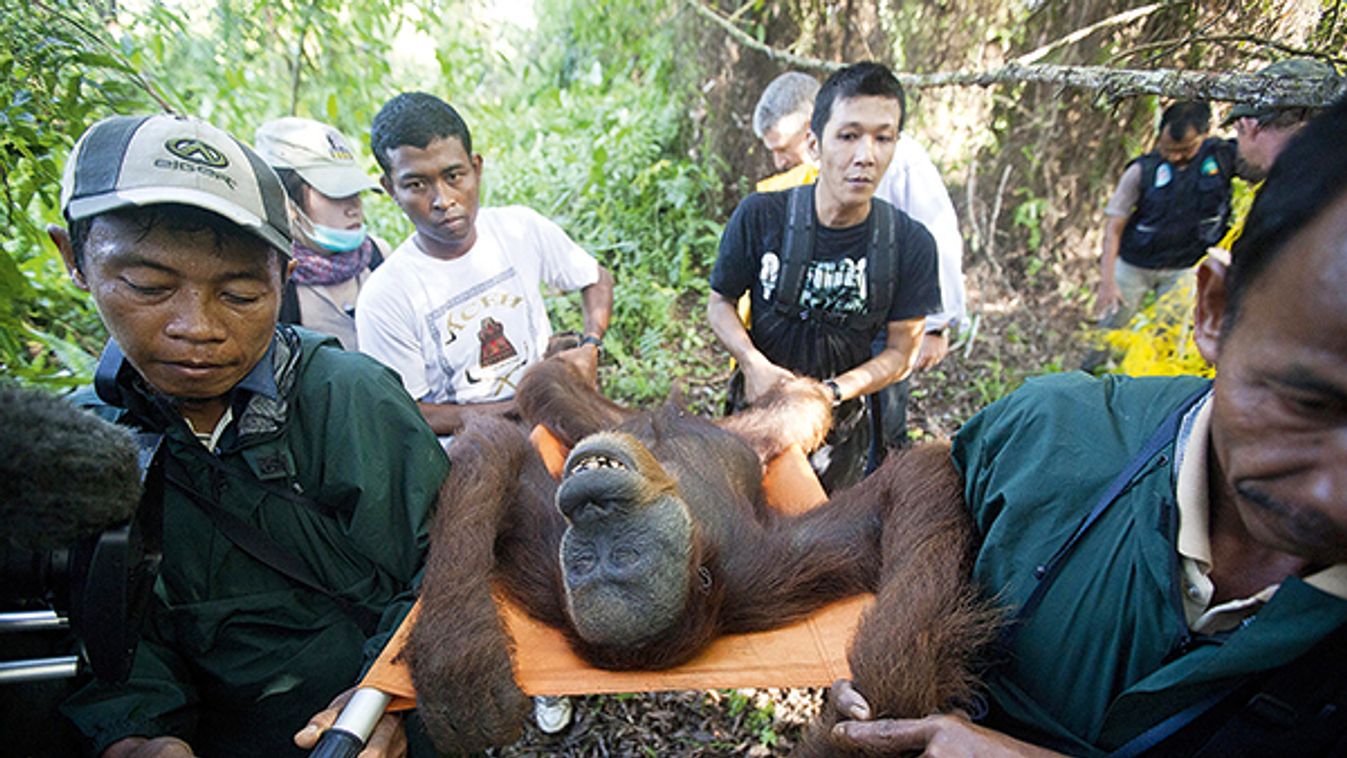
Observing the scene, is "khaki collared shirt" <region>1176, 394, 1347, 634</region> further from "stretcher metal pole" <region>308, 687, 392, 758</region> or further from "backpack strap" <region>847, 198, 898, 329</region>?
"backpack strap" <region>847, 198, 898, 329</region>

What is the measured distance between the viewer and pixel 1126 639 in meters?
1.13

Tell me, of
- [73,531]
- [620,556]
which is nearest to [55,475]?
[73,531]

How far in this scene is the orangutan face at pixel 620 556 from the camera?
5.93 feet

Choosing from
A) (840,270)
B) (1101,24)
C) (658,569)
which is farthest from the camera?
(840,270)

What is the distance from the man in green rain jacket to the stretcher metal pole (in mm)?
976

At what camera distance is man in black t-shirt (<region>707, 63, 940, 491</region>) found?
2883 millimetres

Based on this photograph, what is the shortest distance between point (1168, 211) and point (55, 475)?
5978 mm

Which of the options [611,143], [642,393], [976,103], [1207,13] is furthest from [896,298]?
[611,143]

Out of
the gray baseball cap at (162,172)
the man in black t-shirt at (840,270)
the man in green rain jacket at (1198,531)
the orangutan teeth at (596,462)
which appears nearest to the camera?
the man in green rain jacket at (1198,531)

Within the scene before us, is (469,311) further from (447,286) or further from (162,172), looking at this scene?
(162,172)

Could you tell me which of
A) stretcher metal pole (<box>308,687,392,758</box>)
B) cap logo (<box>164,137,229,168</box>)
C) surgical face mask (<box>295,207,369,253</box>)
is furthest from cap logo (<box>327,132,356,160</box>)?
stretcher metal pole (<box>308,687,392,758</box>)

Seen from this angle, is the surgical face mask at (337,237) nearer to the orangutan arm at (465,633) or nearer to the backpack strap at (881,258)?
the orangutan arm at (465,633)

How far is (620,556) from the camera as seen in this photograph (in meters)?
1.88

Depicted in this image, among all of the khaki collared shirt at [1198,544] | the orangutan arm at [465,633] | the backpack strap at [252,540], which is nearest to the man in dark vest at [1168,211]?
the khaki collared shirt at [1198,544]
